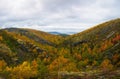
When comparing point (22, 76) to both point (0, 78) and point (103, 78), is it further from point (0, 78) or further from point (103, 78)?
point (103, 78)

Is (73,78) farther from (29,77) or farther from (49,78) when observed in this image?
(29,77)

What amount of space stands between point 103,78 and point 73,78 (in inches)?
425

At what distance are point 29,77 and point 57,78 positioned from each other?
56.5ft

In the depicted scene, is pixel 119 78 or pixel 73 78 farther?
pixel 73 78

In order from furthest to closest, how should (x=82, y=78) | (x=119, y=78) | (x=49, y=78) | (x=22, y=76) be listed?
(x=22, y=76) < (x=49, y=78) < (x=82, y=78) < (x=119, y=78)

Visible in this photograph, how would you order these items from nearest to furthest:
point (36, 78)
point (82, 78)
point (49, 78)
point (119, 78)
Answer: point (119, 78)
point (82, 78)
point (49, 78)
point (36, 78)

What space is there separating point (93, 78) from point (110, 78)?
17.6 feet

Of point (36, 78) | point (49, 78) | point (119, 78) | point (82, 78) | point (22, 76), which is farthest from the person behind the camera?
point (22, 76)

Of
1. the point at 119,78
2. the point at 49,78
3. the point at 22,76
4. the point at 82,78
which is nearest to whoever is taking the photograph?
the point at 119,78

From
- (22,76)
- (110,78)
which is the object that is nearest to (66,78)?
(110,78)

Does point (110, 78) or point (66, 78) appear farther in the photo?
point (66, 78)

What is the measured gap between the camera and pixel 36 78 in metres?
95.8

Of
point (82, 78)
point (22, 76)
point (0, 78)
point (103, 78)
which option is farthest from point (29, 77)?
point (103, 78)

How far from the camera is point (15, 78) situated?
10031 centimetres
